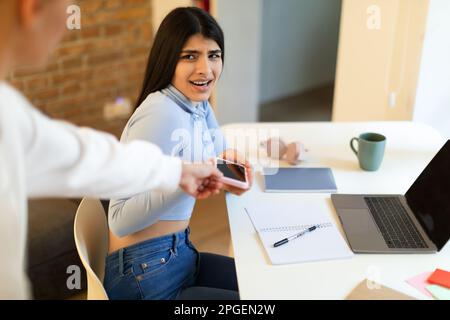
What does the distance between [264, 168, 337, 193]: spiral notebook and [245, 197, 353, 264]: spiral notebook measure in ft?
0.21

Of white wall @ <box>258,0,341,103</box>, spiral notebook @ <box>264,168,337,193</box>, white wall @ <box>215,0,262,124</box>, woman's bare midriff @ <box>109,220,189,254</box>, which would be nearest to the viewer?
woman's bare midriff @ <box>109,220,189,254</box>

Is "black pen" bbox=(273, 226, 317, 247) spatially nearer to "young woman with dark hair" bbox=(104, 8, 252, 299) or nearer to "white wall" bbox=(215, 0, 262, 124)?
"young woman with dark hair" bbox=(104, 8, 252, 299)

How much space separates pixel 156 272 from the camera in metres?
1.32

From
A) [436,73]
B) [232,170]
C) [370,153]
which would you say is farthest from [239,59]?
[232,170]

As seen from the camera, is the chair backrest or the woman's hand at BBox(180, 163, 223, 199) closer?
the woman's hand at BBox(180, 163, 223, 199)

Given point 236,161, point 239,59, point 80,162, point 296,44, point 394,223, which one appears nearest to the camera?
point 80,162

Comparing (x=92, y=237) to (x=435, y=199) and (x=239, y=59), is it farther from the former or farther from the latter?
(x=239, y=59)

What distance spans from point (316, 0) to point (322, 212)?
9.56 ft

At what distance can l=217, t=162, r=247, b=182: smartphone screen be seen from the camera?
1.42 m

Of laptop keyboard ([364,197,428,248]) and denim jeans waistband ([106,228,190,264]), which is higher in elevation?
laptop keyboard ([364,197,428,248])

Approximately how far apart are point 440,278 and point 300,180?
1.78 feet

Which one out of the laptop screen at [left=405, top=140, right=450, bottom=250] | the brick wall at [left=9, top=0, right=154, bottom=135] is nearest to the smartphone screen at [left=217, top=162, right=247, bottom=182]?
the laptop screen at [left=405, top=140, right=450, bottom=250]

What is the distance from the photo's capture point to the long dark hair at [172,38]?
1440mm
